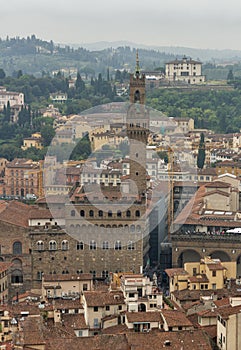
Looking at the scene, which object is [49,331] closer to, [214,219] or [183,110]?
[214,219]

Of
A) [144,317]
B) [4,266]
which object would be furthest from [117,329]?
[4,266]

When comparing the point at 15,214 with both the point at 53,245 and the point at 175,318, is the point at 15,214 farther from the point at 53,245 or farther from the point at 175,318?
the point at 175,318

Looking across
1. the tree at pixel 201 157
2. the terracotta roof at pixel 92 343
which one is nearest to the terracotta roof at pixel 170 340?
the terracotta roof at pixel 92 343

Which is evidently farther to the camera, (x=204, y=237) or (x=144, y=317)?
(x=204, y=237)

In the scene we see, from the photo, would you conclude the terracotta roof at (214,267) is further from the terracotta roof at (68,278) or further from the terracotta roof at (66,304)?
the terracotta roof at (66,304)

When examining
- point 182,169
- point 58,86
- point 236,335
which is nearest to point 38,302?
point 236,335

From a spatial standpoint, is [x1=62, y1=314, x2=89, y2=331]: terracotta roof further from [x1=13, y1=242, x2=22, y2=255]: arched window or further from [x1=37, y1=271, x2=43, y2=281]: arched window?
[x1=13, y1=242, x2=22, y2=255]: arched window

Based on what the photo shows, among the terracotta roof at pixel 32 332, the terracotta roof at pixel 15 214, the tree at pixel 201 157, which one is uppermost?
the terracotta roof at pixel 15 214
